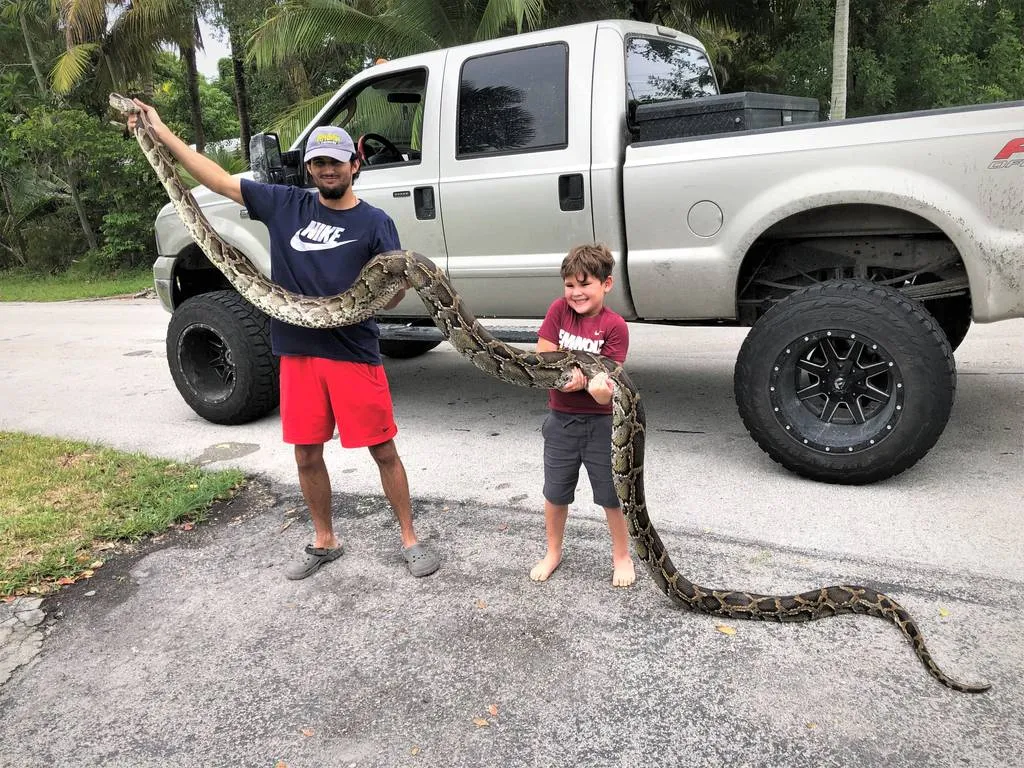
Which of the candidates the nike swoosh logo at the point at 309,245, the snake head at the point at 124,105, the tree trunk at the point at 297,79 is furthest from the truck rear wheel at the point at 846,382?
the tree trunk at the point at 297,79

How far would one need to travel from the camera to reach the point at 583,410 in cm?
362

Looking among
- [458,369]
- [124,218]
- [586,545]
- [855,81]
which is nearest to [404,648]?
[586,545]

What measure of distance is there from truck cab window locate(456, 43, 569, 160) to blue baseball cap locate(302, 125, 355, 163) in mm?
1977

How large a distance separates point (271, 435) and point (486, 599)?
10.9 feet

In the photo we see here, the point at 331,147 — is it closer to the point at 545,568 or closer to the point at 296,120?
the point at 545,568

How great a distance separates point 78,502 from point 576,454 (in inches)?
134

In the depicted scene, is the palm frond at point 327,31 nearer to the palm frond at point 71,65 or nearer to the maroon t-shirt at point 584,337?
the palm frond at point 71,65

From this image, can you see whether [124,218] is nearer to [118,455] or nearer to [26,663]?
[118,455]

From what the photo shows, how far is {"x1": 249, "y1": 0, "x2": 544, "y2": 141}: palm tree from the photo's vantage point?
13.8 m

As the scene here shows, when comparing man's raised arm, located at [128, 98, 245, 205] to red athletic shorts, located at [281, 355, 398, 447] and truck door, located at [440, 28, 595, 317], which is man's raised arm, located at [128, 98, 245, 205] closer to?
red athletic shorts, located at [281, 355, 398, 447]

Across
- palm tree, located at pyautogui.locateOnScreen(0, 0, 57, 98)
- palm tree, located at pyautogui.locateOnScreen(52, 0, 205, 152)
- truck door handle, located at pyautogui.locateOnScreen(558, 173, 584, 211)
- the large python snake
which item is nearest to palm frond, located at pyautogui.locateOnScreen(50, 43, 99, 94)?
palm tree, located at pyautogui.locateOnScreen(52, 0, 205, 152)

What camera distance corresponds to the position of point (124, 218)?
21.3 m

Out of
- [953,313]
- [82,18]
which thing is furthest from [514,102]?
[82,18]

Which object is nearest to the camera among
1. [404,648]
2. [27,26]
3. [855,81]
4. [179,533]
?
[404,648]
